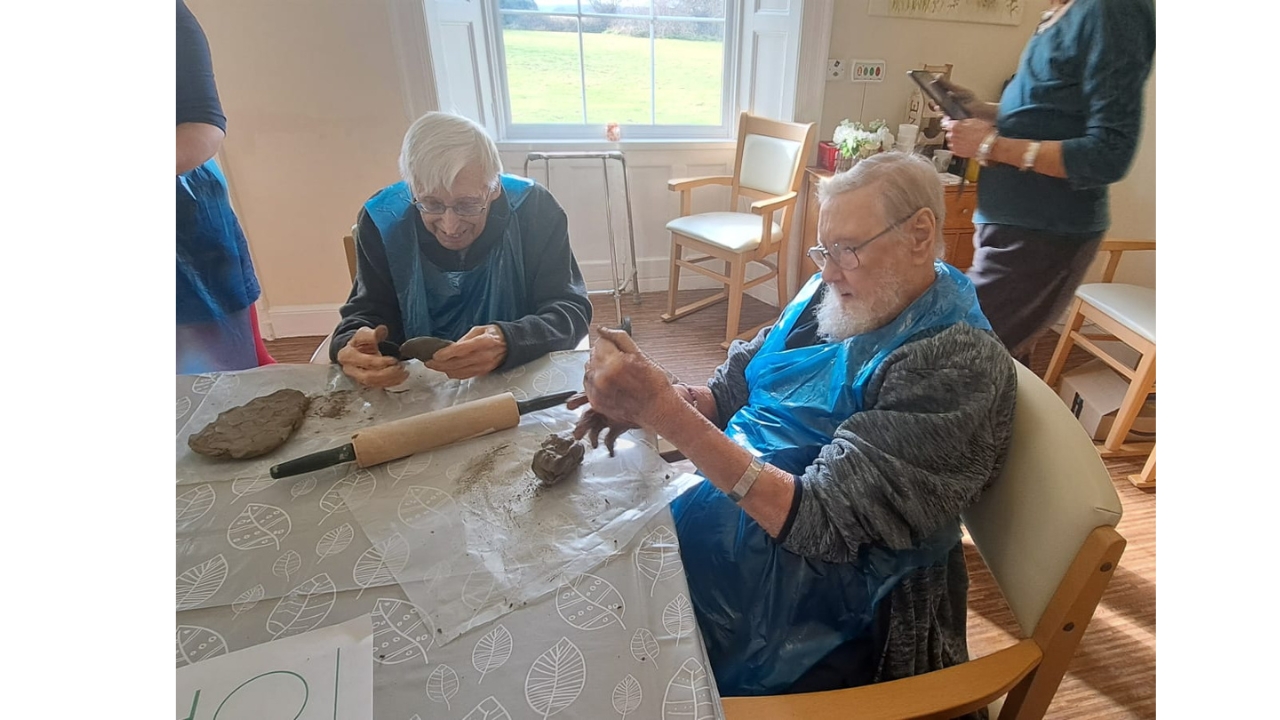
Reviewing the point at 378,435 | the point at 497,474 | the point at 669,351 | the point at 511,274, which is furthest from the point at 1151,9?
the point at 669,351

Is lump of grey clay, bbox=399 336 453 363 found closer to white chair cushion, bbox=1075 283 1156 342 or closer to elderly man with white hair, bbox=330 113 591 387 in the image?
elderly man with white hair, bbox=330 113 591 387

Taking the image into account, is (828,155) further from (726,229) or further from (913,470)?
(913,470)

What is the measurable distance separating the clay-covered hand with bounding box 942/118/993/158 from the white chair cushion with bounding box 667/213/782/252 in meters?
1.23

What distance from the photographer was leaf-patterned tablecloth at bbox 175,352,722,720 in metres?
0.55

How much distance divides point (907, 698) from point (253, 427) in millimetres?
938

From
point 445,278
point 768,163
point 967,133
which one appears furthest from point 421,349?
point 768,163

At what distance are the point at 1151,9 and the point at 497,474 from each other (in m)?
1.60

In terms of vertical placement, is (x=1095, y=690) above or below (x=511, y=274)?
below

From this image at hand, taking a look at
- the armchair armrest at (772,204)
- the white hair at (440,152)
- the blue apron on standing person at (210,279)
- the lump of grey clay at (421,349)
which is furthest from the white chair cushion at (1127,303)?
the blue apron on standing person at (210,279)

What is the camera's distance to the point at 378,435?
33.4 inches

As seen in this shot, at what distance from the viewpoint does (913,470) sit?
31.5 inches

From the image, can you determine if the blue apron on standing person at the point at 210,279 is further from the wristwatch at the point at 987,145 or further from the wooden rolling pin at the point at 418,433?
the wristwatch at the point at 987,145

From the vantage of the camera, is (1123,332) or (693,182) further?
(693,182)
